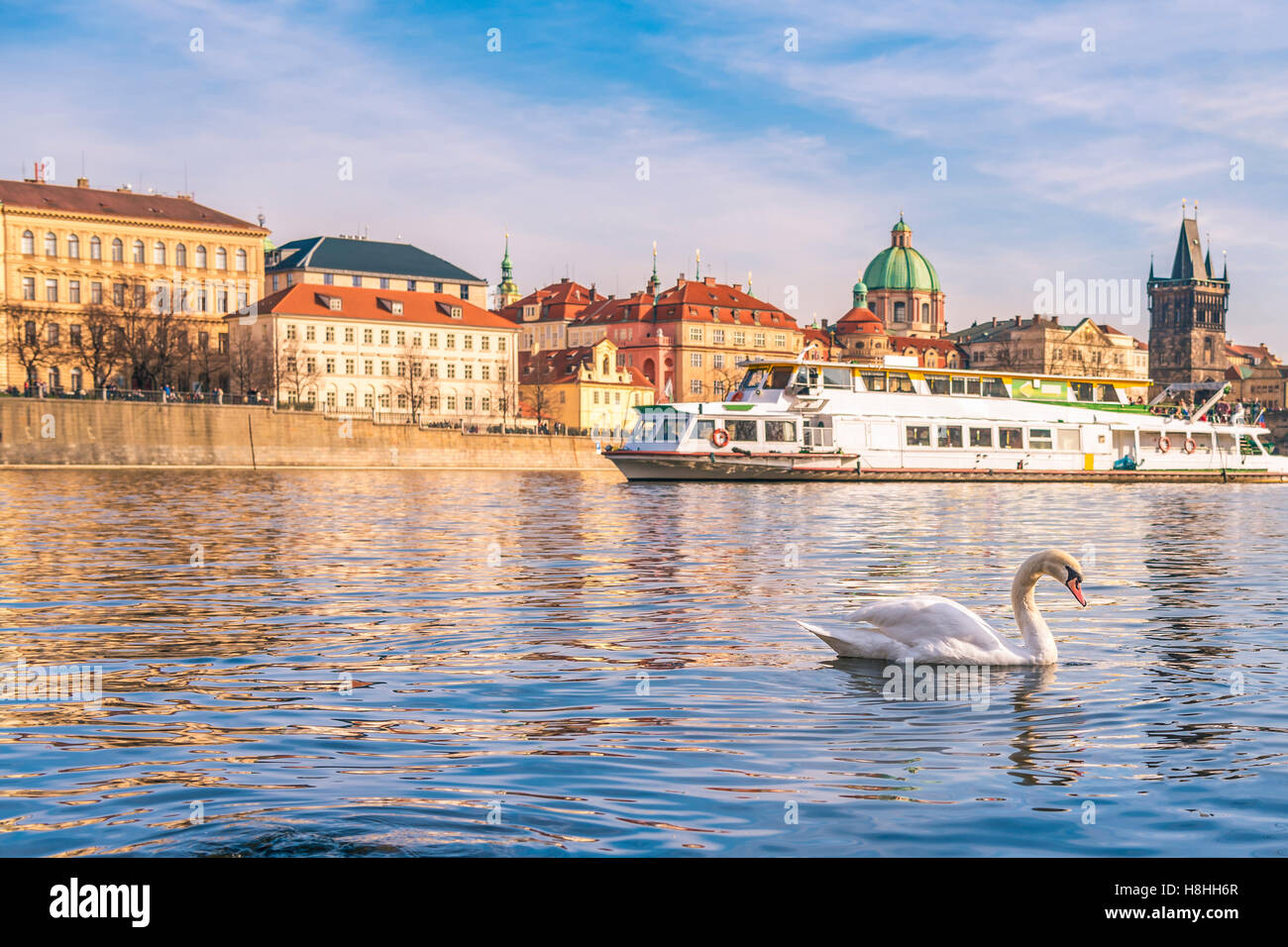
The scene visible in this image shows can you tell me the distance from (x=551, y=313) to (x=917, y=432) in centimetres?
11141

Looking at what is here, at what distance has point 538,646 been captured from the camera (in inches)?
522

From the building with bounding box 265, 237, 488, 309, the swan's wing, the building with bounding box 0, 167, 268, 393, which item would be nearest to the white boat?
the building with bounding box 0, 167, 268, 393

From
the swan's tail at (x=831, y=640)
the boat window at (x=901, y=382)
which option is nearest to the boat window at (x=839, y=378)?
the boat window at (x=901, y=382)

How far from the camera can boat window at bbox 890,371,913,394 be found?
213 ft

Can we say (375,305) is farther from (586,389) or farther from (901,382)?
(901,382)

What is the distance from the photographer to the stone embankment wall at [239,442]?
7625cm

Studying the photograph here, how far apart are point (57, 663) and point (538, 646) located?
3.98 meters

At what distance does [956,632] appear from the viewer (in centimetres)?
1125

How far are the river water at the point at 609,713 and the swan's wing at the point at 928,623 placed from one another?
31 cm

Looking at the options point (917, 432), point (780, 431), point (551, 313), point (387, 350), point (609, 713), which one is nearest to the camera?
point (609, 713)

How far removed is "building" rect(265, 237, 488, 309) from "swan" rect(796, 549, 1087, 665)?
13000cm

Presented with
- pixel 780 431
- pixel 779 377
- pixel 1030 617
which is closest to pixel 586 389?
pixel 779 377
